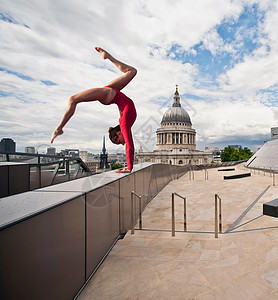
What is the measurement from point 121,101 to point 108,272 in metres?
4.52

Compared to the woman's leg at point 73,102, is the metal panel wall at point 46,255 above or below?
below

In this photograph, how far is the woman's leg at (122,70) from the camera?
5.92 metres

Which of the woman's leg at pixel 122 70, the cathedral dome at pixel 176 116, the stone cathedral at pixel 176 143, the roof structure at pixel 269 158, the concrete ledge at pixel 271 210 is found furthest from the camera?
the cathedral dome at pixel 176 116

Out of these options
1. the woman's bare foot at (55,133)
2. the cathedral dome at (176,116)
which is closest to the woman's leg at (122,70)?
the woman's bare foot at (55,133)

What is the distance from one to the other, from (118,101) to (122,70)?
0.97 m

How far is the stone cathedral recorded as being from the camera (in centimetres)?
7200

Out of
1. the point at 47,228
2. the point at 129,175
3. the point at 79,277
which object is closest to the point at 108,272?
the point at 79,277

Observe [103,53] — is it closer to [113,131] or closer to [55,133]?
[113,131]

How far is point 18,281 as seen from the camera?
1.72m

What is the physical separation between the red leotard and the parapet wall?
103 inches

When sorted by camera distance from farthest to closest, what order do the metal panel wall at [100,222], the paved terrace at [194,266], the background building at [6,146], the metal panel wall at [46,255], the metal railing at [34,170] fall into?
the background building at [6,146], the metal railing at [34,170], the metal panel wall at [100,222], the paved terrace at [194,266], the metal panel wall at [46,255]

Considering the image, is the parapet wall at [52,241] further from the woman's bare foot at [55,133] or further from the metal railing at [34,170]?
the metal railing at [34,170]

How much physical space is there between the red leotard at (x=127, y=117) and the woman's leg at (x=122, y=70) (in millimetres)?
228

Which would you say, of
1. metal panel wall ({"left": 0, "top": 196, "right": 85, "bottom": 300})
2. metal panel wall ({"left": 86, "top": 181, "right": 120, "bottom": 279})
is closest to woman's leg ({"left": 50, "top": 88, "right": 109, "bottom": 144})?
metal panel wall ({"left": 86, "top": 181, "right": 120, "bottom": 279})
